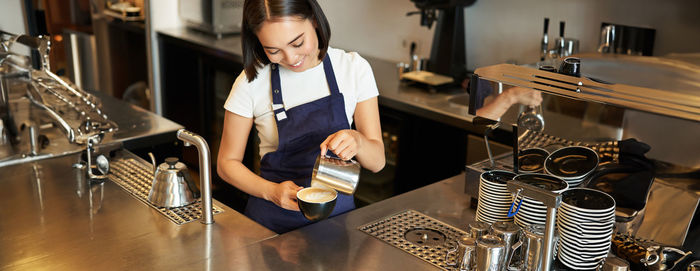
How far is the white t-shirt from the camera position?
187cm

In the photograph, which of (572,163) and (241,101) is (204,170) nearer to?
(241,101)

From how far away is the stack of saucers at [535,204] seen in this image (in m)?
1.43

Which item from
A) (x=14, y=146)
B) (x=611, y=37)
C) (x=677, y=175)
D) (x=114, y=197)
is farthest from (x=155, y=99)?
(x=677, y=175)

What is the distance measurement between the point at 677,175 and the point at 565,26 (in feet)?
5.53

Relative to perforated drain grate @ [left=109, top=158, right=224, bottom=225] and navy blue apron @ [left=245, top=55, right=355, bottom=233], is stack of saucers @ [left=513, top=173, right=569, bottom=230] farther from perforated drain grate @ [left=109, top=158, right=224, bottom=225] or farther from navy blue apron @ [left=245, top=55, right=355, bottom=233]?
perforated drain grate @ [left=109, top=158, right=224, bottom=225]

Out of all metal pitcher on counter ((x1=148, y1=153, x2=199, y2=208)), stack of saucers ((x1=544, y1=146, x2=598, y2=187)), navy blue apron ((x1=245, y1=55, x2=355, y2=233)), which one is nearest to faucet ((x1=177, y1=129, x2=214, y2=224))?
metal pitcher on counter ((x1=148, y1=153, x2=199, y2=208))

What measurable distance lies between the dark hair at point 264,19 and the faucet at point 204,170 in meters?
0.26

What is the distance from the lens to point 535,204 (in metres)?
1.44

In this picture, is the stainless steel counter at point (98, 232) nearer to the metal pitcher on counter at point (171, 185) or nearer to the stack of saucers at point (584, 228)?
the metal pitcher on counter at point (171, 185)

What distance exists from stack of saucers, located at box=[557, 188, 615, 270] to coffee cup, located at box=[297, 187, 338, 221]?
1.70 feet

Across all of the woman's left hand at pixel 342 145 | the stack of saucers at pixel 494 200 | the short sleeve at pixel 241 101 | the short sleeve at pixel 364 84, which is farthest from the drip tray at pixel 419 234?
the short sleeve at pixel 241 101

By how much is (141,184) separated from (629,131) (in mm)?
1445

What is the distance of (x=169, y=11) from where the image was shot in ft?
14.5

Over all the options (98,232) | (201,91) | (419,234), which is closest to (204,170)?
(98,232)
